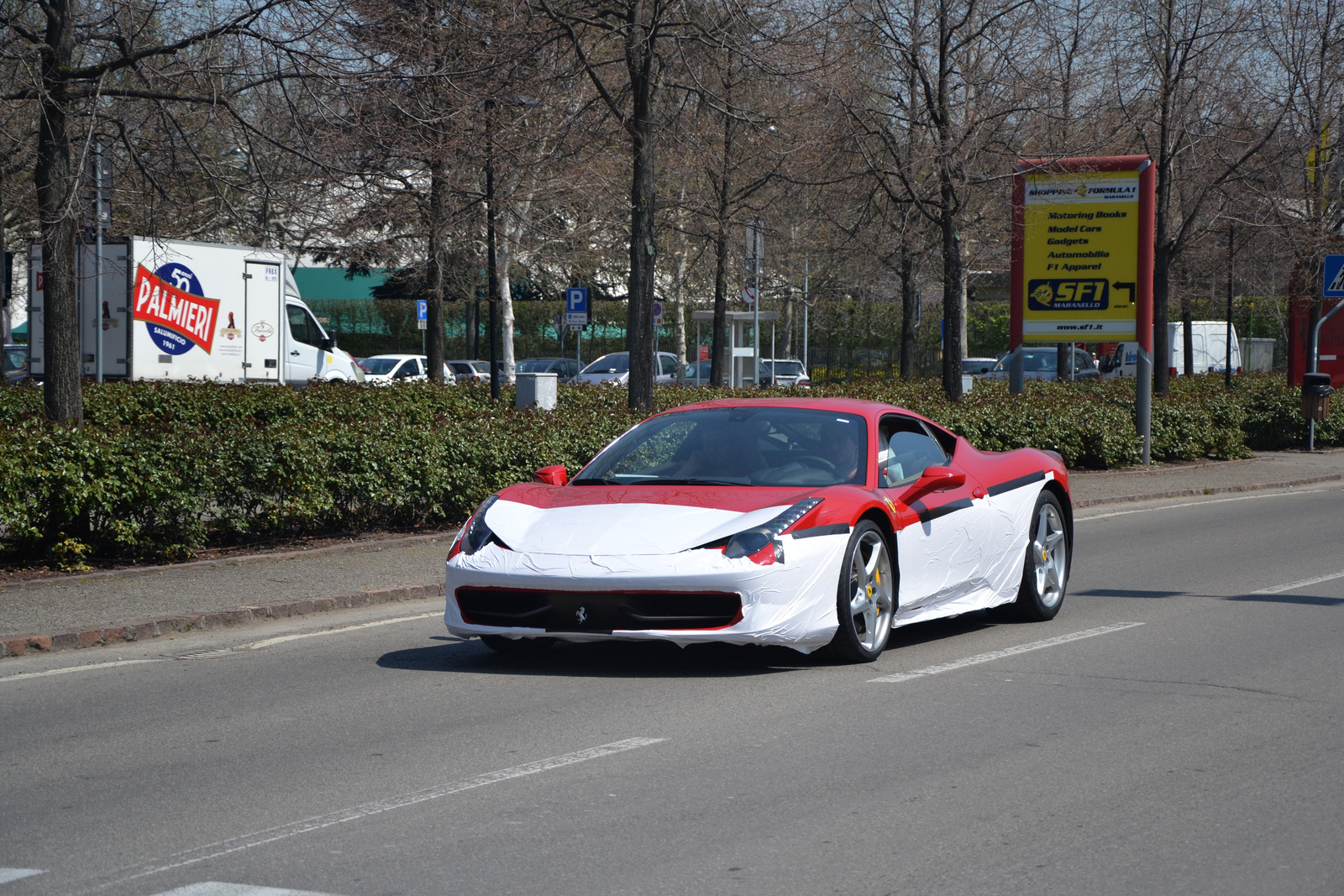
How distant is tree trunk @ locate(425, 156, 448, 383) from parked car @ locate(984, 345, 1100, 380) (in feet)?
58.9

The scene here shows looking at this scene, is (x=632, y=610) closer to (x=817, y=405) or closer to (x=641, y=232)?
(x=817, y=405)

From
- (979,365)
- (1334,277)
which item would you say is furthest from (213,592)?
(979,365)

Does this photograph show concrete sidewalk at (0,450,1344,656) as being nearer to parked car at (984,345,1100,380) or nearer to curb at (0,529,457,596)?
curb at (0,529,457,596)

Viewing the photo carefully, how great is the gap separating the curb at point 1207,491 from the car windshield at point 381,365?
86.2 feet

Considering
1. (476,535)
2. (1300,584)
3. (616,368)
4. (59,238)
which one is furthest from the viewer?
(616,368)

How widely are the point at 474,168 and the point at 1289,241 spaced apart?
17668 millimetres

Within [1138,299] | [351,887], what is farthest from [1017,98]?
[351,887]

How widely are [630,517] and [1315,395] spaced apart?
22.0 m

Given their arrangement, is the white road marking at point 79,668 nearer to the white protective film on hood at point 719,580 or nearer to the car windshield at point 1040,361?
the white protective film on hood at point 719,580

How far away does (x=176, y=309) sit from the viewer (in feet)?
93.2

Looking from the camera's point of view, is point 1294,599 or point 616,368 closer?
point 1294,599

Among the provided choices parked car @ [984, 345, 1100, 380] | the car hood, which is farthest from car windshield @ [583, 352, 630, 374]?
the car hood

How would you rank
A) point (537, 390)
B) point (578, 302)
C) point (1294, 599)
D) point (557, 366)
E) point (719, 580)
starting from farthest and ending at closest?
1. point (557, 366)
2. point (578, 302)
3. point (537, 390)
4. point (1294, 599)
5. point (719, 580)

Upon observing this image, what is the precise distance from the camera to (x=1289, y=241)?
3094 cm
